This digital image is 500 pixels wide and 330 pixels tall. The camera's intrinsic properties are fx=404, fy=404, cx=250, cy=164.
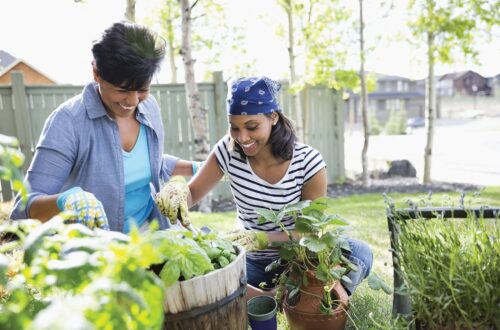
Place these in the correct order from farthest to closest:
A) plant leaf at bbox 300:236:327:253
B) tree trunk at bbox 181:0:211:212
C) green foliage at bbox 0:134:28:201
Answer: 1. tree trunk at bbox 181:0:211:212
2. plant leaf at bbox 300:236:327:253
3. green foliage at bbox 0:134:28:201

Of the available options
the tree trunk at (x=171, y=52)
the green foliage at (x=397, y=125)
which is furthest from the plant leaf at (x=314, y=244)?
the green foliage at (x=397, y=125)

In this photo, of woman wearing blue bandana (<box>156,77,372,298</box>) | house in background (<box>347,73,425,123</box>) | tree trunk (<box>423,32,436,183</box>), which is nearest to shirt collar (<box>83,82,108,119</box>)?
woman wearing blue bandana (<box>156,77,372,298</box>)

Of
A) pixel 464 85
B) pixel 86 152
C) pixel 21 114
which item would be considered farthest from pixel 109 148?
pixel 464 85

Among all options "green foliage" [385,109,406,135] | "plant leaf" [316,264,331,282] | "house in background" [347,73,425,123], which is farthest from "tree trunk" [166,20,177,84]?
"house in background" [347,73,425,123]

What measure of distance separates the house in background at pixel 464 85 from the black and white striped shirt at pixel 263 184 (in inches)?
1833

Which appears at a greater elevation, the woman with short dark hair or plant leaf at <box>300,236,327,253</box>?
the woman with short dark hair

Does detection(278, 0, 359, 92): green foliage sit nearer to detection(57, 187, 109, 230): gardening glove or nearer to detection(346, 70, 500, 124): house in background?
detection(57, 187, 109, 230): gardening glove

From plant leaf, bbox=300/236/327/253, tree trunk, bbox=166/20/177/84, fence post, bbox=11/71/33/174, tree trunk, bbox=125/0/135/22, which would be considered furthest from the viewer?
tree trunk, bbox=166/20/177/84

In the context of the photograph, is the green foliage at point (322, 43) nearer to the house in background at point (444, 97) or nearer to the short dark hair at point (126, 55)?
the short dark hair at point (126, 55)

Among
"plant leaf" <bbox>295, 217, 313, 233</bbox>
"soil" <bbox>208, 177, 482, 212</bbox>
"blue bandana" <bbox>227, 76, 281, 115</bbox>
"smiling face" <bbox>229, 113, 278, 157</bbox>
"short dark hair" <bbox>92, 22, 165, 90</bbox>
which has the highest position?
"short dark hair" <bbox>92, 22, 165, 90</bbox>

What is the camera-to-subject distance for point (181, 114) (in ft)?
20.3

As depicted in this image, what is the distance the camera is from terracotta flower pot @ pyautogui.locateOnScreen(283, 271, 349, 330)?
1.31 metres

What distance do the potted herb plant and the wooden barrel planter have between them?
32 cm

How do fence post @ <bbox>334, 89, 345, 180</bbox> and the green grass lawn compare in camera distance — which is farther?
fence post @ <bbox>334, 89, 345, 180</bbox>
